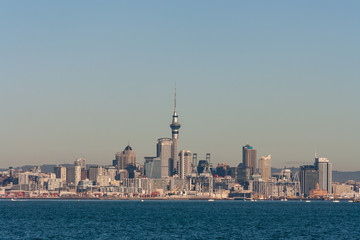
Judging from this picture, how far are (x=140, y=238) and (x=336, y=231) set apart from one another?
139ft

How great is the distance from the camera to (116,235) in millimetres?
119750

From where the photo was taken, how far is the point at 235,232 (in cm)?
12825

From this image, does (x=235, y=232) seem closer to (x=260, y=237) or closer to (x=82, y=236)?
(x=260, y=237)

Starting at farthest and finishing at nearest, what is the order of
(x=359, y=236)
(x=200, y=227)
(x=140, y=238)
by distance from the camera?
1. (x=200, y=227)
2. (x=359, y=236)
3. (x=140, y=238)

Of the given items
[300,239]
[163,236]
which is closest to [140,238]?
[163,236]

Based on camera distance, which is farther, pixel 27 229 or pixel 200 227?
pixel 200 227

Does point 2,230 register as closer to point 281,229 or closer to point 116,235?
point 116,235

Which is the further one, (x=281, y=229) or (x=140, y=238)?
(x=281, y=229)

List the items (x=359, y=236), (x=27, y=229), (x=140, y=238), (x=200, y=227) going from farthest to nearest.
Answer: (x=200, y=227) < (x=27, y=229) < (x=359, y=236) < (x=140, y=238)

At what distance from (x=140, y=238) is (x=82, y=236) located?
9.89 m

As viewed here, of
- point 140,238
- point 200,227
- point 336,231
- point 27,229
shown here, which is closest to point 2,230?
point 27,229

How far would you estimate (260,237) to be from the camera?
118000 millimetres

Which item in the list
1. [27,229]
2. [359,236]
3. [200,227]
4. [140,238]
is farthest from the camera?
[200,227]

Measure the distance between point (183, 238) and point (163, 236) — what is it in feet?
15.7
